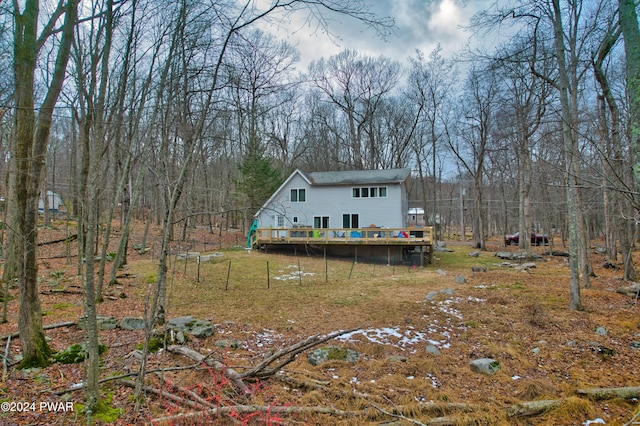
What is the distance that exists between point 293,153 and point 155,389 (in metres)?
28.6

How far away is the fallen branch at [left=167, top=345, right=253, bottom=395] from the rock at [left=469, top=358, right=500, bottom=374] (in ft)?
10.2

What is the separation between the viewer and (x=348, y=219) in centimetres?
2116

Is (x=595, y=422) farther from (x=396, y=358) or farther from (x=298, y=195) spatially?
(x=298, y=195)

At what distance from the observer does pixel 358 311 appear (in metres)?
7.93

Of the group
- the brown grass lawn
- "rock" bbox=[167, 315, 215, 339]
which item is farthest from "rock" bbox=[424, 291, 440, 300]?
"rock" bbox=[167, 315, 215, 339]

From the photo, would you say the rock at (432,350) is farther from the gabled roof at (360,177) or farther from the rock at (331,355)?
the gabled roof at (360,177)

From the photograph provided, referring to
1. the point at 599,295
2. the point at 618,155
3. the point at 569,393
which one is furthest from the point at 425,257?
the point at 569,393

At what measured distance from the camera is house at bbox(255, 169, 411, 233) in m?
20.3

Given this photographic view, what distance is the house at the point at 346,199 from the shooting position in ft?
66.5

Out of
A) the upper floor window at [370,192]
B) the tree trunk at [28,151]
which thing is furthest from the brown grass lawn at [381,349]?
the upper floor window at [370,192]

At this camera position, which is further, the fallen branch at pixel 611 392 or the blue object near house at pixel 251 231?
the blue object near house at pixel 251 231

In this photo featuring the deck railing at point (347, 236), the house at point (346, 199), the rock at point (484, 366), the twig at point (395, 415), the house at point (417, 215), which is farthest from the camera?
the house at point (417, 215)

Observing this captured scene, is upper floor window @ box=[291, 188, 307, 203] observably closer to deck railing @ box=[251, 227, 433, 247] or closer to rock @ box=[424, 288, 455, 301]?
deck railing @ box=[251, 227, 433, 247]

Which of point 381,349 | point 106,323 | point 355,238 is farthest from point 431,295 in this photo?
point 355,238
